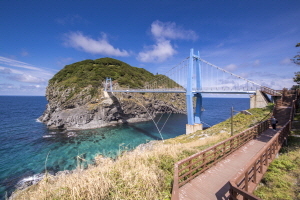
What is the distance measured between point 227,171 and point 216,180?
1.04 meters

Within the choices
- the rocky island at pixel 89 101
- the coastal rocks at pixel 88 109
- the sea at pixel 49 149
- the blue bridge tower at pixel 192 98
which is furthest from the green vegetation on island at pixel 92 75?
the blue bridge tower at pixel 192 98

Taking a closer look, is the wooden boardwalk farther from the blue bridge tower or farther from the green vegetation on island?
the green vegetation on island

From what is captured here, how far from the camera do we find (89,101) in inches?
1672

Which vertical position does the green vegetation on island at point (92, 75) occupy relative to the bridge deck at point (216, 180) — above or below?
above

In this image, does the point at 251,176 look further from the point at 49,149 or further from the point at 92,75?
the point at 92,75

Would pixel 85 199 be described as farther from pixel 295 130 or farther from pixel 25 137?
pixel 25 137

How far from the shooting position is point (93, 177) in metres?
5.22

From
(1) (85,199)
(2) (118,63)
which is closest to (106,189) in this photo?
(1) (85,199)

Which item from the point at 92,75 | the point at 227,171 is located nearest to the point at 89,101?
the point at 92,75

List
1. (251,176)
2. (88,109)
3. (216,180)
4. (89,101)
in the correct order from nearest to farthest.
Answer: (251,176) < (216,180) < (88,109) < (89,101)

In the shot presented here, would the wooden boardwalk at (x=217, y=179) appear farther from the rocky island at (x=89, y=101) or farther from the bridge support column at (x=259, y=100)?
the rocky island at (x=89, y=101)

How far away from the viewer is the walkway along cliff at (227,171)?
4.22 m

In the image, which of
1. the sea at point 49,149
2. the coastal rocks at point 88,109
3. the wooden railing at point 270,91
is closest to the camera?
the sea at point 49,149

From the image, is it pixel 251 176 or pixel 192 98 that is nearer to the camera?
pixel 251 176
